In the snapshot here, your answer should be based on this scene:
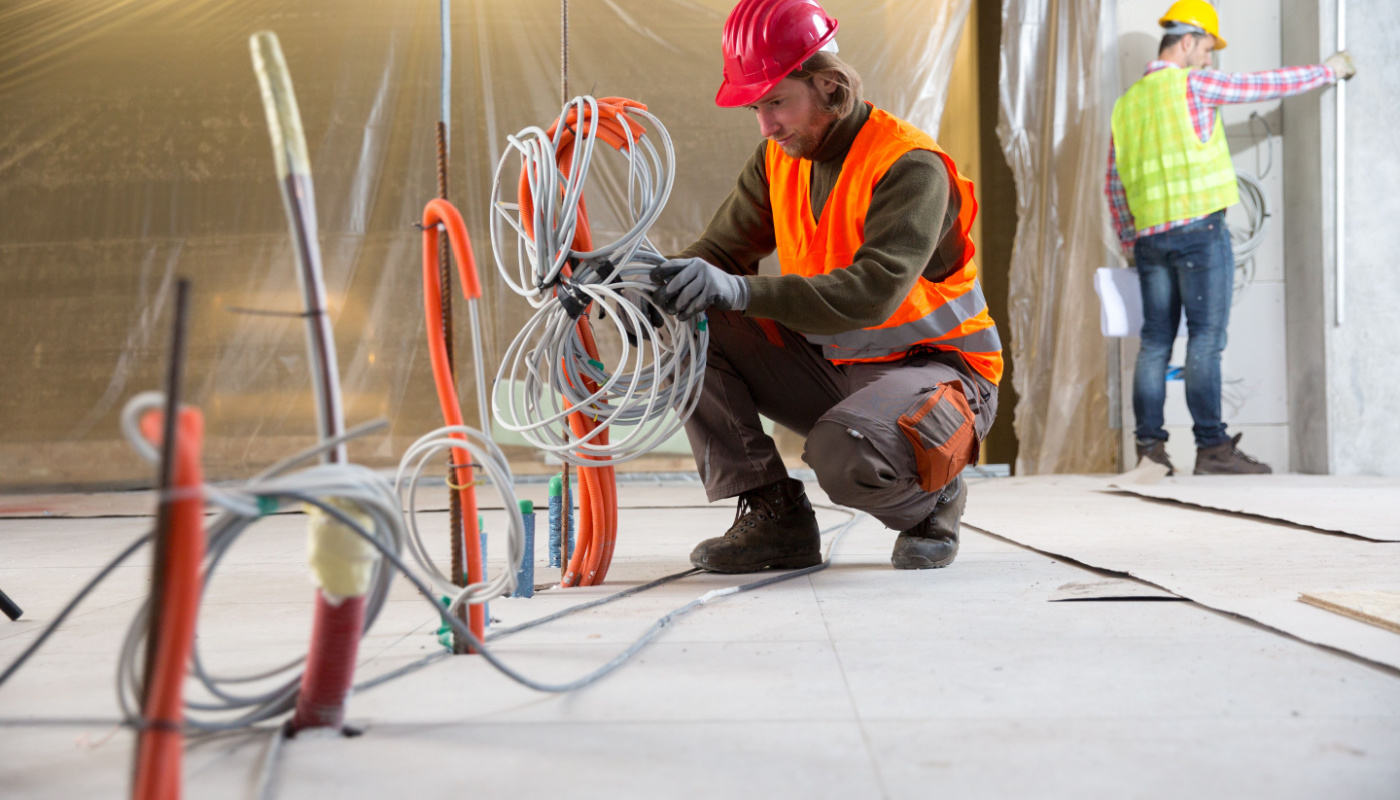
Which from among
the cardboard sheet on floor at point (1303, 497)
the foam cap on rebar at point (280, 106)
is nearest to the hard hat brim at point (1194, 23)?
the cardboard sheet on floor at point (1303, 497)

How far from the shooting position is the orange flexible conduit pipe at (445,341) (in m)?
1.06

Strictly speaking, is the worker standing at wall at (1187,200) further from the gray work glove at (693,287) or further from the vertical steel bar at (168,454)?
the vertical steel bar at (168,454)

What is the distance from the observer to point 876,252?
1.68 meters

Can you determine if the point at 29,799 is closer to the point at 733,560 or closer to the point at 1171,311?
the point at 733,560

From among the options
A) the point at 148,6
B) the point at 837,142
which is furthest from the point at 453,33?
the point at 837,142

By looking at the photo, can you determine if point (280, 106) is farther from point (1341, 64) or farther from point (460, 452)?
point (1341, 64)

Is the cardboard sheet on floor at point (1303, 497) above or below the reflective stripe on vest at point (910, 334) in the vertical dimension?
below

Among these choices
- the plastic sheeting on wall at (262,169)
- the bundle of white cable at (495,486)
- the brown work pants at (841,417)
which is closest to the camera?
the bundle of white cable at (495,486)

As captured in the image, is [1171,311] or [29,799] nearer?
[29,799]

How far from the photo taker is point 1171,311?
4.12m

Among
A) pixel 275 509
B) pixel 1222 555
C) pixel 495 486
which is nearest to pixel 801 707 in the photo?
pixel 495 486

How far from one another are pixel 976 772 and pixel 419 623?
0.91 m

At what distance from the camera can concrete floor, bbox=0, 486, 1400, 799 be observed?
0.80 meters

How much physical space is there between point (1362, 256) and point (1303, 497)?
169 cm
